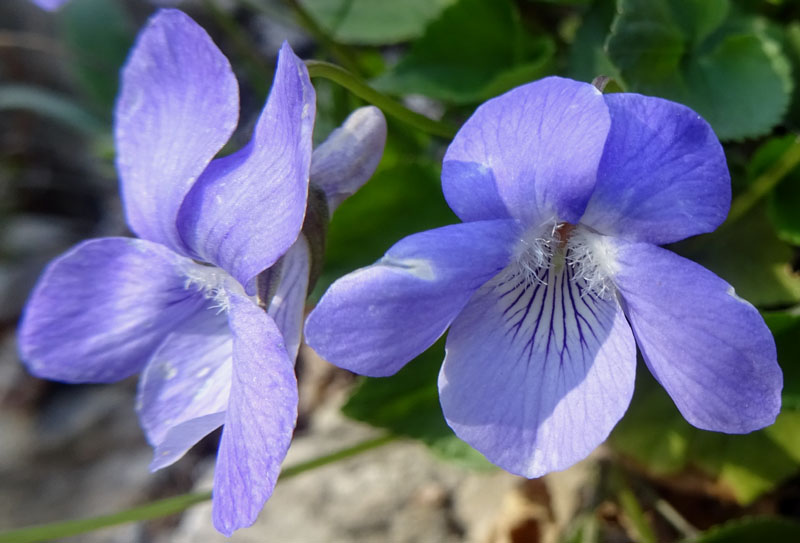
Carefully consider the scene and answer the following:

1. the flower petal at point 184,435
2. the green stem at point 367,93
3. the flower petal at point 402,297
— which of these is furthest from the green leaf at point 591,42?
the flower petal at point 184,435

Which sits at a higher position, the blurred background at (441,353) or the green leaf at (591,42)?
the green leaf at (591,42)

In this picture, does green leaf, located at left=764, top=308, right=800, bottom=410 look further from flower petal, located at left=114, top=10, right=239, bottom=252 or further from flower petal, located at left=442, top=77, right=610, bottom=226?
flower petal, located at left=114, top=10, right=239, bottom=252

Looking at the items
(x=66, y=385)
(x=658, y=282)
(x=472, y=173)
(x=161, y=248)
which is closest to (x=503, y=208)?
(x=472, y=173)

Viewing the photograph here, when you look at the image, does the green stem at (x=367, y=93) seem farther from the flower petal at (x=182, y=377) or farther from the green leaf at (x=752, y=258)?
the green leaf at (x=752, y=258)

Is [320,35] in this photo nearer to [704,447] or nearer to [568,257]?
[568,257]

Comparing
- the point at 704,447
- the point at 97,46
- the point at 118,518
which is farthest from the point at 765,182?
the point at 97,46

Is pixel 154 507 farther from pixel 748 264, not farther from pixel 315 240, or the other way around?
pixel 748 264

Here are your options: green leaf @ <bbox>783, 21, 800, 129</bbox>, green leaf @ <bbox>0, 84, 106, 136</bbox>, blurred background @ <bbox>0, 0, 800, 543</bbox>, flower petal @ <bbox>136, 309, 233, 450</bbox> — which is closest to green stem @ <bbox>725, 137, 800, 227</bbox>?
blurred background @ <bbox>0, 0, 800, 543</bbox>
